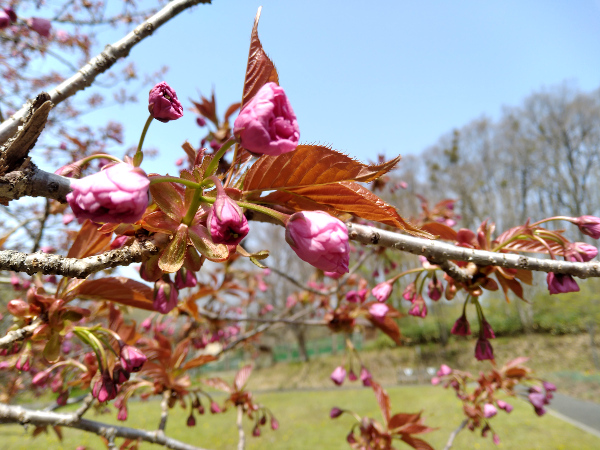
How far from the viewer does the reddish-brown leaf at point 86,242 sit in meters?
0.76

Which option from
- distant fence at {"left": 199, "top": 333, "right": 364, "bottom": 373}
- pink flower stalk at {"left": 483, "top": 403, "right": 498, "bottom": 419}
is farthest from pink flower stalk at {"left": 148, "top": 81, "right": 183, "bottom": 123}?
distant fence at {"left": 199, "top": 333, "right": 364, "bottom": 373}

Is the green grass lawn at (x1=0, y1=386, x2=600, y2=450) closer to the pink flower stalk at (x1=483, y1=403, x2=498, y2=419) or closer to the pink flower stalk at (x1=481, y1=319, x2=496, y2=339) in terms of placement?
the pink flower stalk at (x1=483, y1=403, x2=498, y2=419)

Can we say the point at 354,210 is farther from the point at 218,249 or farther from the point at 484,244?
the point at 484,244

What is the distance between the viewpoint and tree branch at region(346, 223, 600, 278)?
28.4 inches

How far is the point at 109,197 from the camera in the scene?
385 mm

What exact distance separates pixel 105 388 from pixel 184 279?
1.12 feet

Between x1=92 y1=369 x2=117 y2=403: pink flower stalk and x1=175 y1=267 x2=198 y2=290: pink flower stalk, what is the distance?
0.96 ft

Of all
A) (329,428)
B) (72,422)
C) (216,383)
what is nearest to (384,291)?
(72,422)

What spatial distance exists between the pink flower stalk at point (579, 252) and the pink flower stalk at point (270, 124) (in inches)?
34.6

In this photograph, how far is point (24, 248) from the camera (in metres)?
3.44

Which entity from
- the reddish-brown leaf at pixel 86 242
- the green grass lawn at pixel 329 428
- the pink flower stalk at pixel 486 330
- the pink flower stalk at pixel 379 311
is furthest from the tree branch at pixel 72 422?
the green grass lawn at pixel 329 428

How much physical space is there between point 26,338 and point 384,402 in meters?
1.73

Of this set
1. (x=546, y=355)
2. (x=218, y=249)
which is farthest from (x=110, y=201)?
(x=546, y=355)

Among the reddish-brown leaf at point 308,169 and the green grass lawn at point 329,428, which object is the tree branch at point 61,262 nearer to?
the reddish-brown leaf at point 308,169
